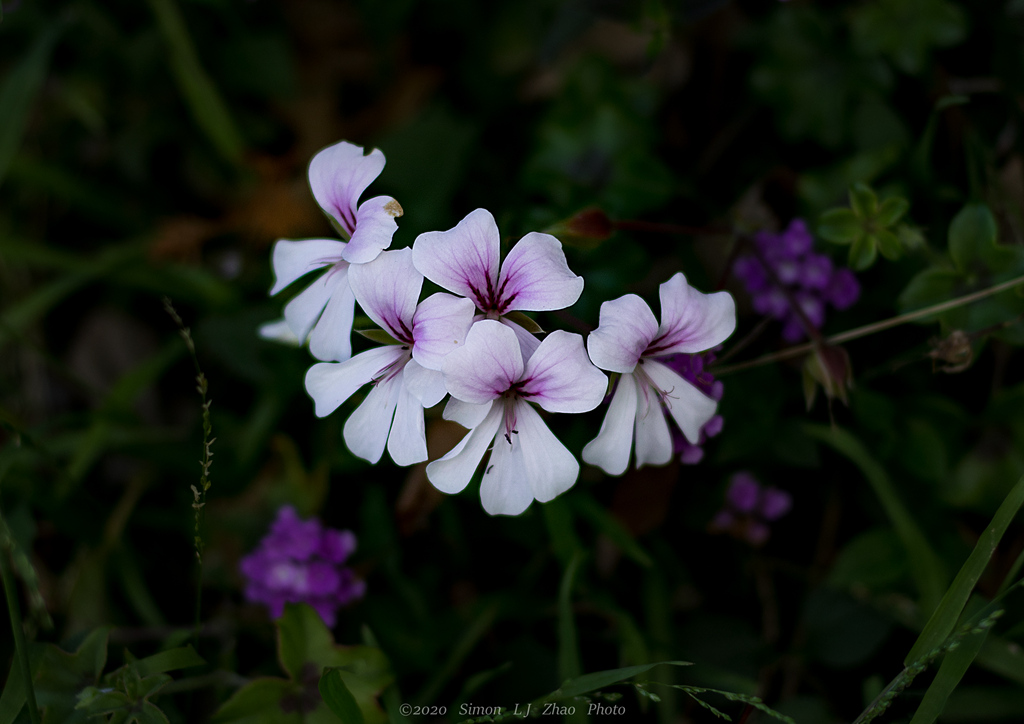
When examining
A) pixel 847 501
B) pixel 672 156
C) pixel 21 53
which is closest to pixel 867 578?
pixel 847 501

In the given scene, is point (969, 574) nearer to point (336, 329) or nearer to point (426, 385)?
point (426, 385)

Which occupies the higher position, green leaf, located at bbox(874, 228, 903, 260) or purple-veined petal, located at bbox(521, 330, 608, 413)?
purple-veined petal, located at bbox(521, 330, 608, 413)

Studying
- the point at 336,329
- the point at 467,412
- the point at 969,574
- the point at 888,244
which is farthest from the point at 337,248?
the point at 969,574

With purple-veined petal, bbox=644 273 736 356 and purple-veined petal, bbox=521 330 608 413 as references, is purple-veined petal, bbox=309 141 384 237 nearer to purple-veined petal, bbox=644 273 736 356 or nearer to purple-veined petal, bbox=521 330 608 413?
purple-veined petal, bbox=521 330 608 413

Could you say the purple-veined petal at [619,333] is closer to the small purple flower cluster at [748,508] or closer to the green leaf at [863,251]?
the green leaf at [863,251]

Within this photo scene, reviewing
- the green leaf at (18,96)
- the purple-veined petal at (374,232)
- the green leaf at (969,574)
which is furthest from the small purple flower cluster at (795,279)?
the green leaf at (18,96)

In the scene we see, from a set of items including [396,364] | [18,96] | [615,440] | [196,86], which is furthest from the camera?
[196,86]

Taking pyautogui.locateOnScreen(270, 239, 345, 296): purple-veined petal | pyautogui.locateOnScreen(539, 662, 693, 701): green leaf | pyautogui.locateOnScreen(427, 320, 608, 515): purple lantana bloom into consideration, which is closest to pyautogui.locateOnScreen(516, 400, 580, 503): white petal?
pyautogui.locateOnScreen(427, 320, 608, 515): purple lantana bloom
